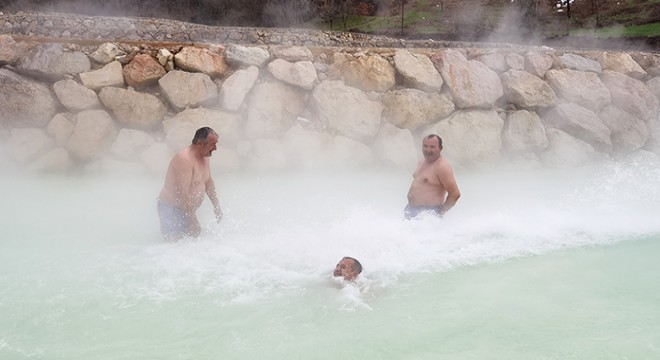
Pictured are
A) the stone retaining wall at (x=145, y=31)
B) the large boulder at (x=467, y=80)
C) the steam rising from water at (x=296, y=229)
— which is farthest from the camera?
the stone retaining wall at (x=145, y=31)

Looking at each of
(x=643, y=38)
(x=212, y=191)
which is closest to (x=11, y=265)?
(x=212, y=191)

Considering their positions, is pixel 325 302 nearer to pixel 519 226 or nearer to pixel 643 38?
pixel 519 226

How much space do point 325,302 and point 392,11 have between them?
70.3 feet

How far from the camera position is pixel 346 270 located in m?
3.46

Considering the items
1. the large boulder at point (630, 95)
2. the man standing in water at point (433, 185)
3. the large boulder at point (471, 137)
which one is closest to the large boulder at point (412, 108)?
the large boulder at point (471, 137)

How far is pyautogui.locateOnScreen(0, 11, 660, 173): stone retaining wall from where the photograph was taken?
5.35 m

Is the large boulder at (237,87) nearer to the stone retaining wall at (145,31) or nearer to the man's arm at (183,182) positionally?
the man's arm at (183,182)

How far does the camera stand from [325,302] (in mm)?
3301

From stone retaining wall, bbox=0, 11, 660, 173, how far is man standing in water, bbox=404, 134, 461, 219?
1.71m

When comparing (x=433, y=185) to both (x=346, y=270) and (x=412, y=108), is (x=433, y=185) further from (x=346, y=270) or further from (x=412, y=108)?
(x=412, y=108)

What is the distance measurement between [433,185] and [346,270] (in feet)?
4.33

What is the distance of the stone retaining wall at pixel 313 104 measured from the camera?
535cm

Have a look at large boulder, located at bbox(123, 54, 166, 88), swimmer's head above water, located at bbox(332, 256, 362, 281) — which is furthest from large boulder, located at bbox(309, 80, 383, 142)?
swimmer's head above water, located at bbox(332, 256, 362, 281)

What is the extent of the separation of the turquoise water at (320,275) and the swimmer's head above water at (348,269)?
0.07 metres
